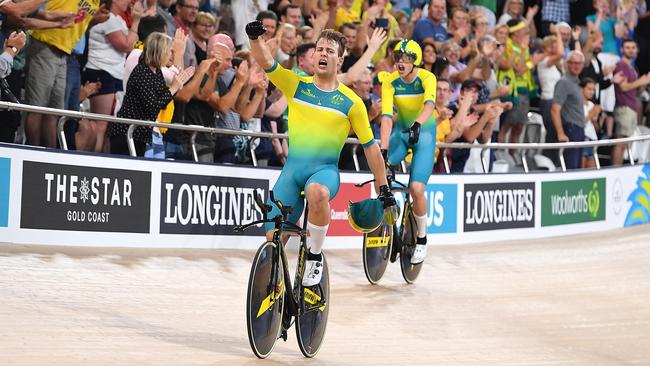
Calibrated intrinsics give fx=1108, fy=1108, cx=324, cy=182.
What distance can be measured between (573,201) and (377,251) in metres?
6.40

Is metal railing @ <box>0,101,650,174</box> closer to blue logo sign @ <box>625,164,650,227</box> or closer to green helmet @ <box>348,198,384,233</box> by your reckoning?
blue logo sign @ <box>625,164,650,227</box>

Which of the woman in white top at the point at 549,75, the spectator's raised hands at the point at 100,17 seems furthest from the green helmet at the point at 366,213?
the woman in white top at the point at 549,75

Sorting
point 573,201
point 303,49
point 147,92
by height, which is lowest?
point 573,201

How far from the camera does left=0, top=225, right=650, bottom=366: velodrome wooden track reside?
22.7 feet

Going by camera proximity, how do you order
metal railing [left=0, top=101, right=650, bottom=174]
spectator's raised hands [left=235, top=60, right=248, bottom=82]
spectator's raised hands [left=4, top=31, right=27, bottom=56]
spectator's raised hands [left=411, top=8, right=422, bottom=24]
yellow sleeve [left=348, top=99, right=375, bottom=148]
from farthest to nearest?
spectator's raised hands [left=411, top=8, right=422, bottom=24]
spectator's raised hands [left=235, top=60, right=248, bottom=82]
metal railing [left=0, top=101, right=650, bottom=174]
spectator's raised hands [left=4, top=31, right=27, bottom=56]
yellow sleeve [left=348, top=99, right=375, bottom=148]

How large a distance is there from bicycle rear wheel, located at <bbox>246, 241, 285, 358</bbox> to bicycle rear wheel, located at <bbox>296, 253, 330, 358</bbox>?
0.82 feet

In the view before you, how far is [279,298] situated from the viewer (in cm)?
671

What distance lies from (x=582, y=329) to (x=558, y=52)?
772cm

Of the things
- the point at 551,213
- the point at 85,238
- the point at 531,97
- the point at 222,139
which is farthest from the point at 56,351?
the point at 531,97

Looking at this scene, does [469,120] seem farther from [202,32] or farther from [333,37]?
[333,37]

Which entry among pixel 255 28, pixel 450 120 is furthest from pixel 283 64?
pixel 255 28

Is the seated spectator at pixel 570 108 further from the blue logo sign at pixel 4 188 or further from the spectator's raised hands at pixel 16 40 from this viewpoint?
the blue logo sign at pixel 4 188

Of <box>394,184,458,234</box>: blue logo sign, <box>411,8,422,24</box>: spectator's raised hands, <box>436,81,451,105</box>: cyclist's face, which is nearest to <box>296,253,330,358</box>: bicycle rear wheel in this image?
<box>394,184,458,234</box>: blue logo sign

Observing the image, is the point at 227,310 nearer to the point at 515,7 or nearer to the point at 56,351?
the point at 56,351
